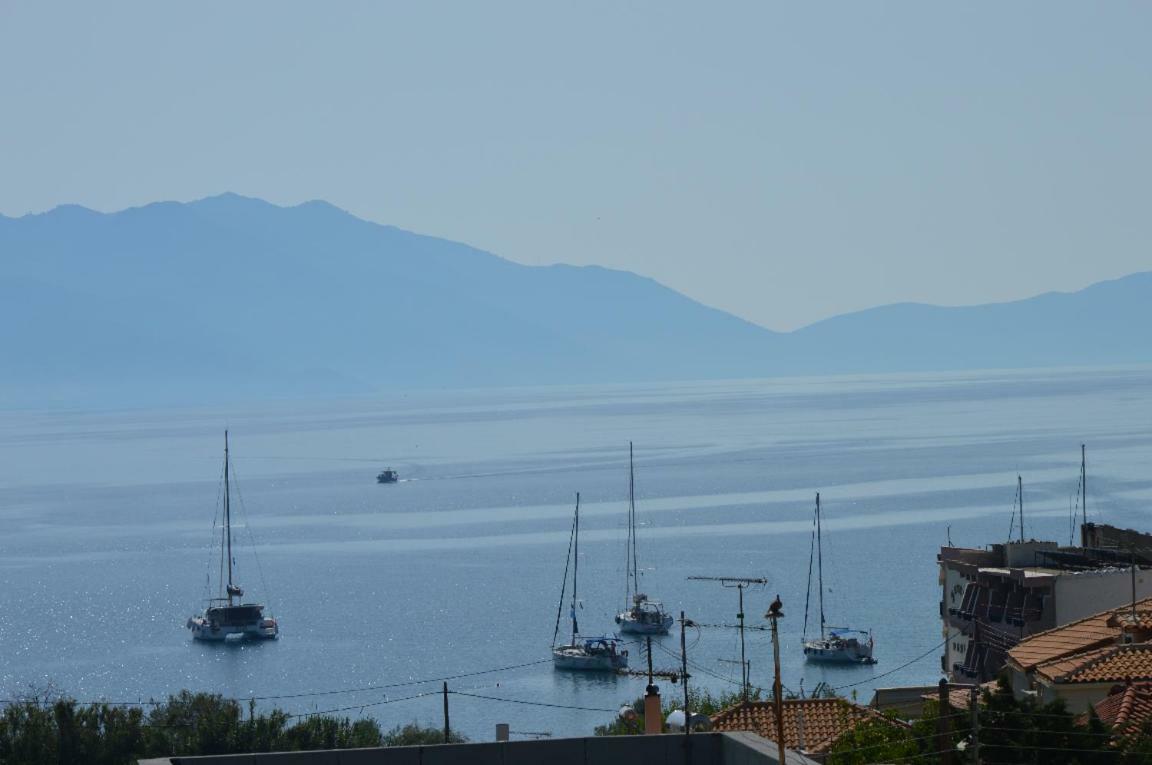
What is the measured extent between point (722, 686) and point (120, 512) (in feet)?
353

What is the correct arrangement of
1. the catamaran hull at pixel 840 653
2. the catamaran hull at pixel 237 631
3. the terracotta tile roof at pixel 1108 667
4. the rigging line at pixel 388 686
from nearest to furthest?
the terracotta tile roof at pixel 1108 667, the rigging line at pixel 388 686, the catamaran hull at pixel 840 653, the catamaran hull at pixel 237 631

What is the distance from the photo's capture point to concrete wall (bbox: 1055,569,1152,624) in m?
41.9

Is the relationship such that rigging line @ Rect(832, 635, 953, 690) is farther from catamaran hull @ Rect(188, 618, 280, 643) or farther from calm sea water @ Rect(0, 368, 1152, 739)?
catamaran hull @ Rect(188, 618, 280, 643)

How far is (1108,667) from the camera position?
26.2 metres

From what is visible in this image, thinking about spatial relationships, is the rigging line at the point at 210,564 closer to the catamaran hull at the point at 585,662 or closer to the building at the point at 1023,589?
the catamaran hull at the point at 585,662

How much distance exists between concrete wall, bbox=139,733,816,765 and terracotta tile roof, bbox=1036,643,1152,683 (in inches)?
412

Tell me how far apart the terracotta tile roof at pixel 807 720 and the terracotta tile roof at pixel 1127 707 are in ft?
10.0

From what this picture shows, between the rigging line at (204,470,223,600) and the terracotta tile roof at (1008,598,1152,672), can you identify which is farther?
the rigging line at (204,470,223,600)

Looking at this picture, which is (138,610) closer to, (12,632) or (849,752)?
(12,632)

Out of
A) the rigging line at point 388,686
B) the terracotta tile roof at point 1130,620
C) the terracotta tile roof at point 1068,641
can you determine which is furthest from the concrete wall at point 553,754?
the rigging line at point 388,686

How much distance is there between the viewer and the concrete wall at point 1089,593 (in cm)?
4188

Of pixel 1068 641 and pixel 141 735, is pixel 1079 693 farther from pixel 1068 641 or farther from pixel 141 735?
pixel 141 735

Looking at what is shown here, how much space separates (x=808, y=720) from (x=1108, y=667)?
4972 millimetres

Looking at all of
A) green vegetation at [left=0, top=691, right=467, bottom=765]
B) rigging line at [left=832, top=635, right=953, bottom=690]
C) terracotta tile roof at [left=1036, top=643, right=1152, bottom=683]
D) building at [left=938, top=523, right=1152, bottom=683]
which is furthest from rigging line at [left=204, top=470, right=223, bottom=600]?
terracotta tile roof at [left=1036, top=643, right=1152, bottom=683]
